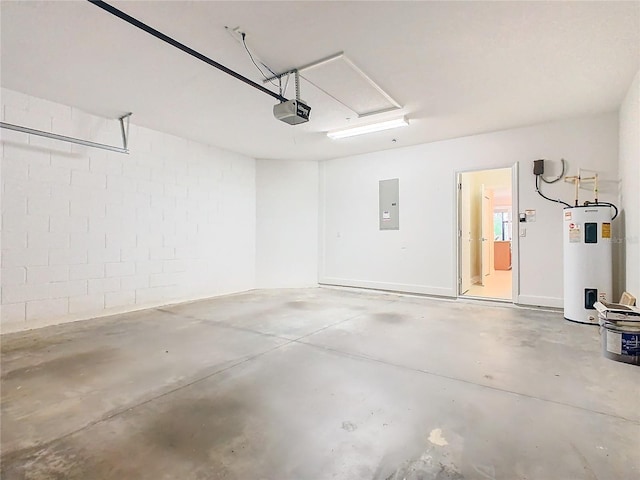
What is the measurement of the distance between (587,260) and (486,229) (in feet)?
12.4

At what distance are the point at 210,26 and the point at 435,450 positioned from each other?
3.32m

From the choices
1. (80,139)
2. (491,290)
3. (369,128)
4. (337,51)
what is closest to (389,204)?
(369,128)

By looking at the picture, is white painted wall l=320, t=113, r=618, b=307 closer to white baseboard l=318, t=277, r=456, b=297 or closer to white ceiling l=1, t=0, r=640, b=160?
white baseboard l=318, t=277, r=456, b=297

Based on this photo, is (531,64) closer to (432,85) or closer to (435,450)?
(432,85)

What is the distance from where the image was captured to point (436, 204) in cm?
586

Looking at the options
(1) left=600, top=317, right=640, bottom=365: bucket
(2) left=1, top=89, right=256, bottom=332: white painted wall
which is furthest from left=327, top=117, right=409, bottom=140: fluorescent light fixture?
(1) left=600, top=317, right=640, bottom=365: bucket

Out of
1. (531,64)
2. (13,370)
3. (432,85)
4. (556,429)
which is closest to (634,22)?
(531,64)

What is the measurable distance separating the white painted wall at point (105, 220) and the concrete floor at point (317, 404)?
68cm

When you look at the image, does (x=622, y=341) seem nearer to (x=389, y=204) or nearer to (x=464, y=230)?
(x=464, y=230)

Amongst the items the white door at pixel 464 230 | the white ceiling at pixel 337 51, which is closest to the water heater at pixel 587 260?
the white ceiling at pixel 337 51

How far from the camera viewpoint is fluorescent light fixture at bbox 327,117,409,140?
186 inches

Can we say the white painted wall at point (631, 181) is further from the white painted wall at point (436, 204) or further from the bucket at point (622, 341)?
the bucket at point (622, 341)

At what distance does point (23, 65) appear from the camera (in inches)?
126

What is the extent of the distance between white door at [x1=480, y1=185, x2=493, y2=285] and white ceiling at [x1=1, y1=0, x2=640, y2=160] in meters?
3.15
